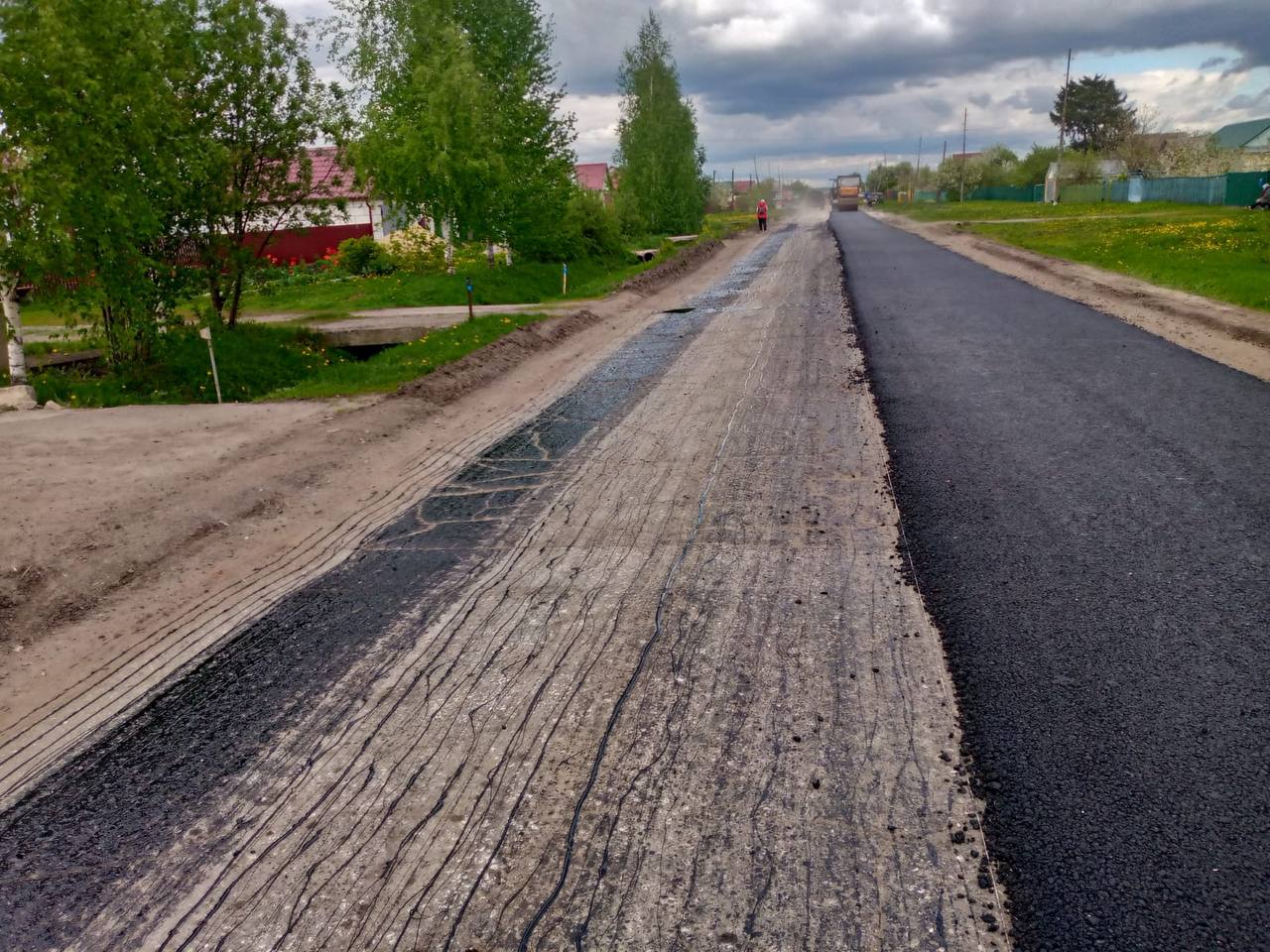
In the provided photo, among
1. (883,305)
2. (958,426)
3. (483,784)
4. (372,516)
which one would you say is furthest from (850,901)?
(883,305)

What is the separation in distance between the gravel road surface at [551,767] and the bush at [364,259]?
23.4 metres

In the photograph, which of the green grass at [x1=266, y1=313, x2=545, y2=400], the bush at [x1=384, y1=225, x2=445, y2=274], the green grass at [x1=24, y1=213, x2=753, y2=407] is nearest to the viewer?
the green grass at [x1=266, y1=313, x2=545, y2=400]

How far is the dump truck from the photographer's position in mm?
87812

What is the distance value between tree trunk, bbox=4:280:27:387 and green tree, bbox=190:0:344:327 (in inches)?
121

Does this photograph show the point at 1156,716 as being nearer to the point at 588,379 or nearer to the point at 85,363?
the point at 588,379

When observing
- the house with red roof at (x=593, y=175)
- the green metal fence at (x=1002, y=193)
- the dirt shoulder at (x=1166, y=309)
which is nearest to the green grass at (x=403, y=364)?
the dirt shoulder at (x=1166, y=309)

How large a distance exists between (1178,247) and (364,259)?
80.6ft

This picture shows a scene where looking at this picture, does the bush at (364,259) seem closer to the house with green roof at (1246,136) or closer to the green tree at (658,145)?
the green tree at (658,145)

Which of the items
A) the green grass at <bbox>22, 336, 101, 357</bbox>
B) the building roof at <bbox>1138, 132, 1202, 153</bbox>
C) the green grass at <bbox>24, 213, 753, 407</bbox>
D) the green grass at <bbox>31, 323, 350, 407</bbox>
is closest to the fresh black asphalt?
the green grass at <bbox>24, 213, 753, 407</bbox>

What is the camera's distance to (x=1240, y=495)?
6141 millimetres

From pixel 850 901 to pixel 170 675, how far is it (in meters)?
3.56

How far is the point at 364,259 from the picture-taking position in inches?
1111

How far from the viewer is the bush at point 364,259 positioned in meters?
27.8

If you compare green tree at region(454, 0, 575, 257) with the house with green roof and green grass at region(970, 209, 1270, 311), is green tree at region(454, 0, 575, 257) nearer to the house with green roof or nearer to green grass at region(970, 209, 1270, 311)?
green grass at region(970, 209, 1270, 311)
